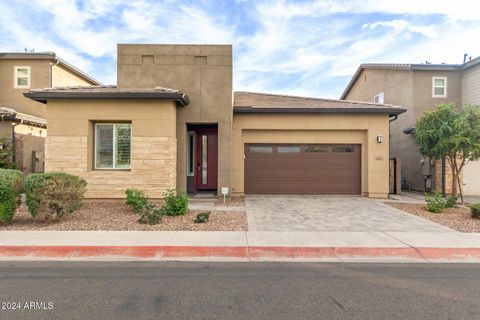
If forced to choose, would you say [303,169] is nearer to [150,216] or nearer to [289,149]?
[289,149]

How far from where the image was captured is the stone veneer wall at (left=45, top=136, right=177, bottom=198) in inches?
436

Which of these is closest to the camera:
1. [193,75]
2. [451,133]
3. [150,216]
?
[150,216]

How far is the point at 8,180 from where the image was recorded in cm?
734

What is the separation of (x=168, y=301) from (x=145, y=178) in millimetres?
7649

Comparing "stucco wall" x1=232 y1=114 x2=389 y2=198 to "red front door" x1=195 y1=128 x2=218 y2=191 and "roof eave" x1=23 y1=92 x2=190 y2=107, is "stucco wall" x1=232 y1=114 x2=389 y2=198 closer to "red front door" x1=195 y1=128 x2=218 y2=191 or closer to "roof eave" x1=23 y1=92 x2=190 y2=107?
"red front door" x1=195 y1=128 x2=218 y2=191

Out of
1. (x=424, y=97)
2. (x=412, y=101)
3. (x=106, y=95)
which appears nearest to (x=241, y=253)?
(x=106, y=95)

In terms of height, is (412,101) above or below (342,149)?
above

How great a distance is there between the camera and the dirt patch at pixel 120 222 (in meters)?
7.51

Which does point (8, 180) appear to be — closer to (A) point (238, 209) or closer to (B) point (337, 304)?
(A) point (238, 209)

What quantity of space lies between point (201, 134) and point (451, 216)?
382 inches

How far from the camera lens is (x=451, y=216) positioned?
942 cm

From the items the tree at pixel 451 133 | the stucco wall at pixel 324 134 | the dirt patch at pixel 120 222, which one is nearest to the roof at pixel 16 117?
the dirt patch at pixel 120 222

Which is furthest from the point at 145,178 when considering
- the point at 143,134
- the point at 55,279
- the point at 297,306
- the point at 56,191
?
the point at 297,306

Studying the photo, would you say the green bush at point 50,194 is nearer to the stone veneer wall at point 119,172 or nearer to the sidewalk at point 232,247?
the sidewalk at point 232,247
